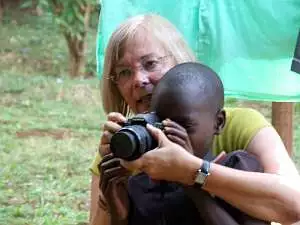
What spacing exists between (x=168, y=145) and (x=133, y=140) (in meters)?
0.12

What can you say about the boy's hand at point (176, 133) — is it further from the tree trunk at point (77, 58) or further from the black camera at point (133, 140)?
the tree trunk at point (77, 58)

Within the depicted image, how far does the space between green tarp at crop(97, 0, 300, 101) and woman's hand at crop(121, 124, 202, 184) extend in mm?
1235

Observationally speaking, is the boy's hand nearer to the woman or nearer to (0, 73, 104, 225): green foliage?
the woman

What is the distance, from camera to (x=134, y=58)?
2113mm

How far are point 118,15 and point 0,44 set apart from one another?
7.98 meters

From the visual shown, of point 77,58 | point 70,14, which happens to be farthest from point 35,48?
point 70,14

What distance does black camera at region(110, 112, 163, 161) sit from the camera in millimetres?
1604

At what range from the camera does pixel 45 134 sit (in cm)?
627

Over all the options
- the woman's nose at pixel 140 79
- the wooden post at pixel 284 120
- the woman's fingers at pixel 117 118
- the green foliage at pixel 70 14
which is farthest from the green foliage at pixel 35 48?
the woman's fingers at pixel 117 118

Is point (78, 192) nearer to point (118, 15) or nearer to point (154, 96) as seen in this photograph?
point (118, 15)

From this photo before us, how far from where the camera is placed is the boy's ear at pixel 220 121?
1880 mm

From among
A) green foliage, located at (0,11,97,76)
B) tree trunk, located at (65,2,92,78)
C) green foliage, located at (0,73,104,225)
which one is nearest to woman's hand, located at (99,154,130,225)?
green foliage, located at (0,73,104,225)

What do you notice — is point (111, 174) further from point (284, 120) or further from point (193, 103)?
point (284, 120)

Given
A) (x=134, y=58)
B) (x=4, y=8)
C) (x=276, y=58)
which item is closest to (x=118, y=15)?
(x=276, y=58)
